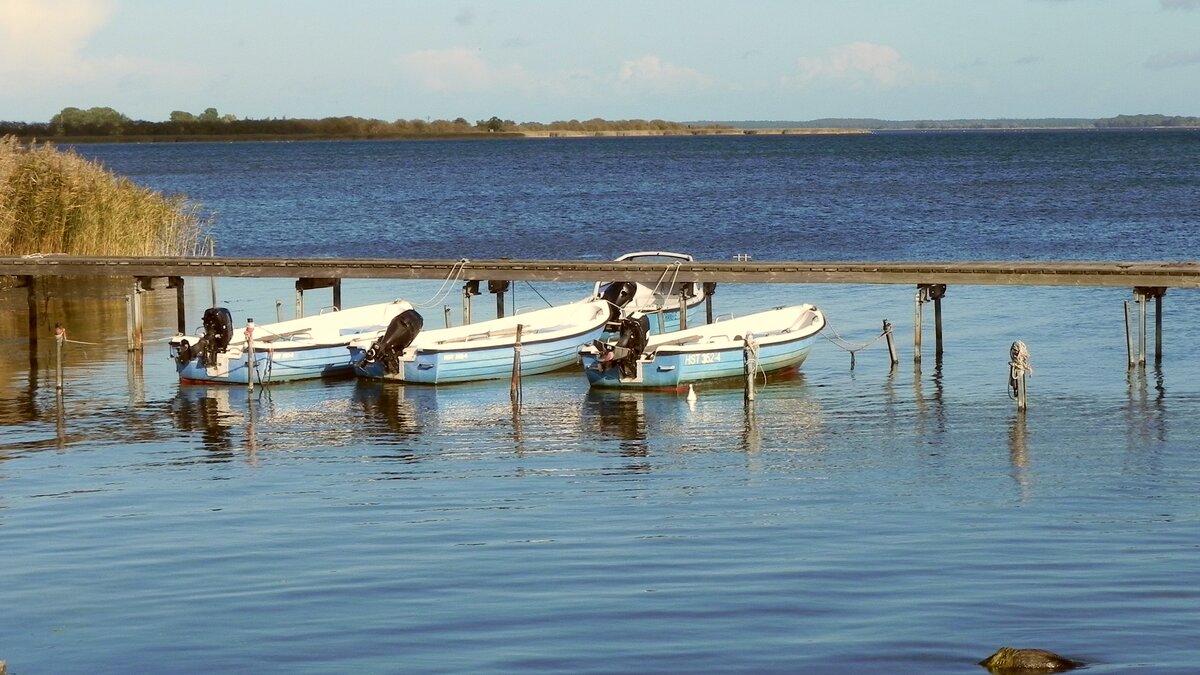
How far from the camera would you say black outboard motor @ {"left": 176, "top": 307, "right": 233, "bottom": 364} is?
30578 millimetres

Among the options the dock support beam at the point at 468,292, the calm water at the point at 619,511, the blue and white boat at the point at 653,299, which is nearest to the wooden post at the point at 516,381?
the calm water at the point at 619,511

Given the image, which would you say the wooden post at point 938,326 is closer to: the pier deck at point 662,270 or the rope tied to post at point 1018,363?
the pier deck at point 662,270

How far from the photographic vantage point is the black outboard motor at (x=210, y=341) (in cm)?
3058

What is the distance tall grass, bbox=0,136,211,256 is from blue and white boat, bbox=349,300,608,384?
15.5 metres

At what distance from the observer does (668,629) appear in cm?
1409

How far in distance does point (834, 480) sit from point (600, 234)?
159 ft

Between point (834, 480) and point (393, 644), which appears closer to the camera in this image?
point (393, 644)

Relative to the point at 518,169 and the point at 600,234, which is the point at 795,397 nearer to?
the point at 600,234

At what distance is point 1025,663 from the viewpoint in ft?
40.6

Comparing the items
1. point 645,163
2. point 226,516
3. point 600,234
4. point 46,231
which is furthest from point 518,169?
point 226,516

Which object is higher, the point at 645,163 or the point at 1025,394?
the point at 645,163

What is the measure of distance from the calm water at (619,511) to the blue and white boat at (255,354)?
0.46 m

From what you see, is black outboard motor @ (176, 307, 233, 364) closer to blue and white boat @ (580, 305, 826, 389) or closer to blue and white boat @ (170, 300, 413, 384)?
blue and white boat @ (170, 300, 413, 384)

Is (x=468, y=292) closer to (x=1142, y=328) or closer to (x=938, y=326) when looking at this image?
(x=938, y=326)
